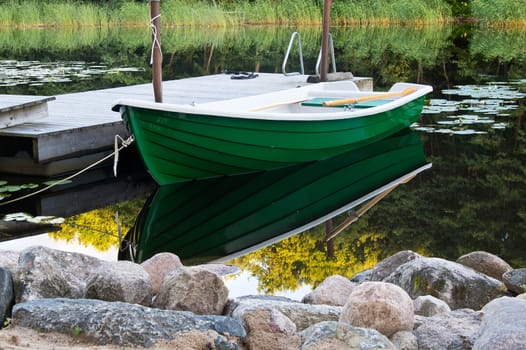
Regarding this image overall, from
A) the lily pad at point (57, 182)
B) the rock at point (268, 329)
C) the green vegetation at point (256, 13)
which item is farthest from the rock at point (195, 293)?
the green vegetation at point (256, 13)

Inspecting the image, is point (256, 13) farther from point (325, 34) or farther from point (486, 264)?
point (486, 264)

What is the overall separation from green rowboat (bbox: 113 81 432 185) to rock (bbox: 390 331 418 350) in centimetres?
396

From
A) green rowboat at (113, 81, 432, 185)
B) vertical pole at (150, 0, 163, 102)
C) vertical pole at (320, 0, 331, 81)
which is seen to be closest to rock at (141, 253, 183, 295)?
green rowboat at (113, 81, 432, 185)

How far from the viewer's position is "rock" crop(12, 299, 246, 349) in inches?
142

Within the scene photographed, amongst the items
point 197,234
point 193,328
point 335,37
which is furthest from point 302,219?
point 335,37

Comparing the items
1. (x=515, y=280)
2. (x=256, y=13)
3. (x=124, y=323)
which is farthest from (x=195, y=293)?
(x=256, y=13)

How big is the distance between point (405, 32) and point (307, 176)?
19.0m

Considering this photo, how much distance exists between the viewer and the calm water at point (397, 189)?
637 cm

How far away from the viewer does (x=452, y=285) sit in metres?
4.84

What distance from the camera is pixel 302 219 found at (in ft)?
23.5

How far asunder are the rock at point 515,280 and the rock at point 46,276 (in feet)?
7.76

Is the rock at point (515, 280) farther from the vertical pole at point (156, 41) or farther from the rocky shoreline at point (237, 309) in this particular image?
the vertical pole at point (156, 41)

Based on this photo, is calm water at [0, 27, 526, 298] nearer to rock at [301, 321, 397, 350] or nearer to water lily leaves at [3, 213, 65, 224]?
water lily leaves at [3, 213, 65, 224]

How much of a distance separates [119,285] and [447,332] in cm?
164
